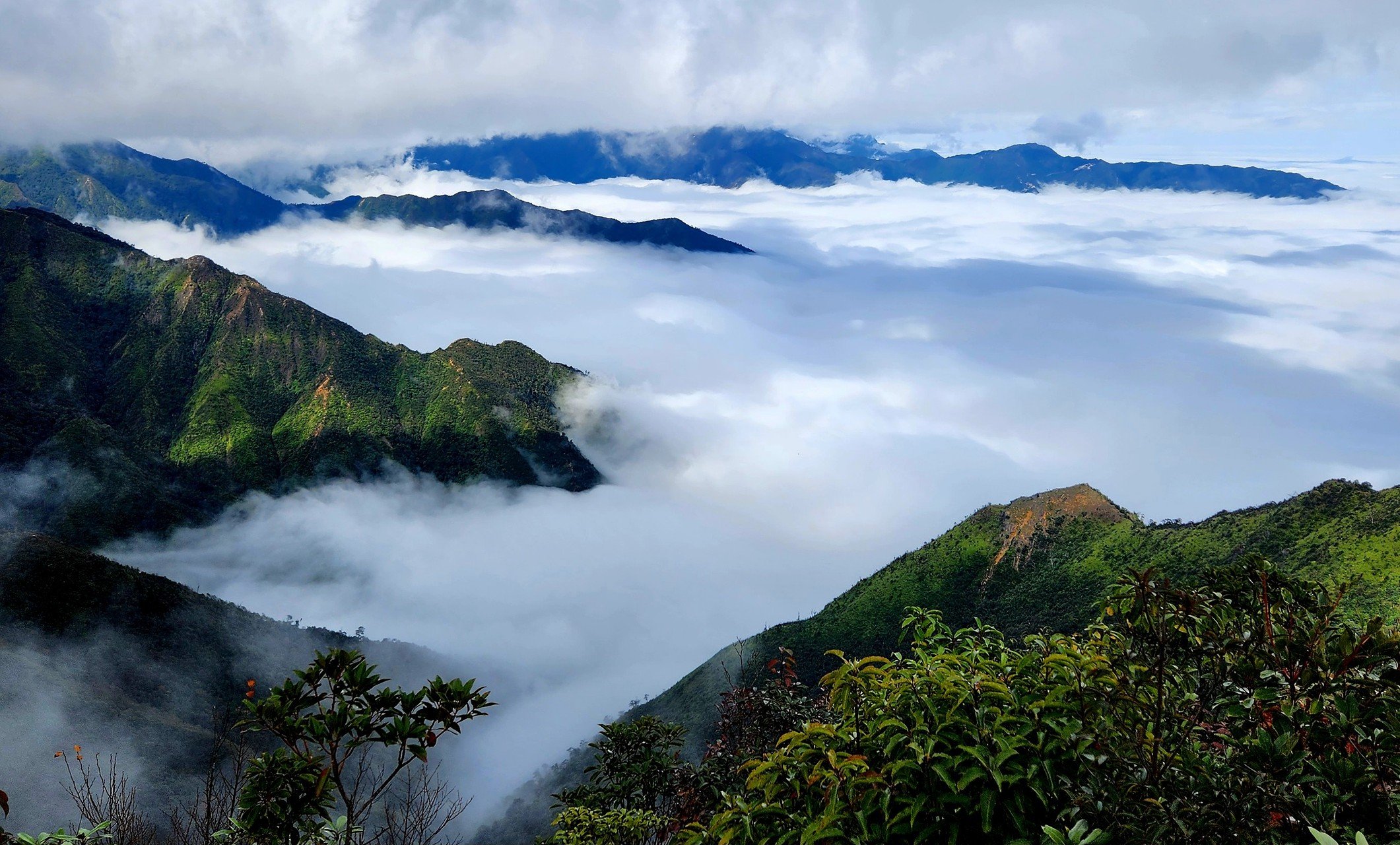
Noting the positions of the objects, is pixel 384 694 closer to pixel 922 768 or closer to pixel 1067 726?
pixel 922 768

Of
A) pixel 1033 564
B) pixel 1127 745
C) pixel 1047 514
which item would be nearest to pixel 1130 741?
pixel 1127 745

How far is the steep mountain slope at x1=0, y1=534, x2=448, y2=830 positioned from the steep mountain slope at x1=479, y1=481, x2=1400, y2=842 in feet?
148

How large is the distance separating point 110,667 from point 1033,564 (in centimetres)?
12748

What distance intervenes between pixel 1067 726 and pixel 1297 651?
2.48 metres

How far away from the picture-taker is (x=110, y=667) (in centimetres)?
9481

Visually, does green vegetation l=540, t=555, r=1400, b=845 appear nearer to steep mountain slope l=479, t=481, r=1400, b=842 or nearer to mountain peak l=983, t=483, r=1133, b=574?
steep mountain slope l=479, t=481, r=1400, b=842

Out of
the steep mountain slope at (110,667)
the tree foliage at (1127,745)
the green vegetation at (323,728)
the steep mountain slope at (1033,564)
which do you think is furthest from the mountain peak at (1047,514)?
the green vegetation at (323,728)

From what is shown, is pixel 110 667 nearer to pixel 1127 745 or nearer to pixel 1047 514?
pixel 1127 745

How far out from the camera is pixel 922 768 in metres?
6.88

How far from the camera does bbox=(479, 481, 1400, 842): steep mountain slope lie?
296ft

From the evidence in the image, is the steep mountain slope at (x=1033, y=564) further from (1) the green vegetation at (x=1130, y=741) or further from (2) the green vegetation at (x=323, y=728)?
(1) the green vegetation at (x=1130, y=741)

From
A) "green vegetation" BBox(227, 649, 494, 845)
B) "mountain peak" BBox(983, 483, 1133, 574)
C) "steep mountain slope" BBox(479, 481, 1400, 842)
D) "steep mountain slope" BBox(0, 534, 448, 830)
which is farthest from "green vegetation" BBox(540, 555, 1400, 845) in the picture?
"mountain peak" BBox(983, 483, 1133, 574)

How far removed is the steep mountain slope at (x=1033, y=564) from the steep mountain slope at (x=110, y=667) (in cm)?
4524

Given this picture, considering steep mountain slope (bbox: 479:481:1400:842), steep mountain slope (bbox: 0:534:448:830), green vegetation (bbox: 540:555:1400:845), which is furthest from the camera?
steep mountain slope (bbox: 479:481:1400:842)
